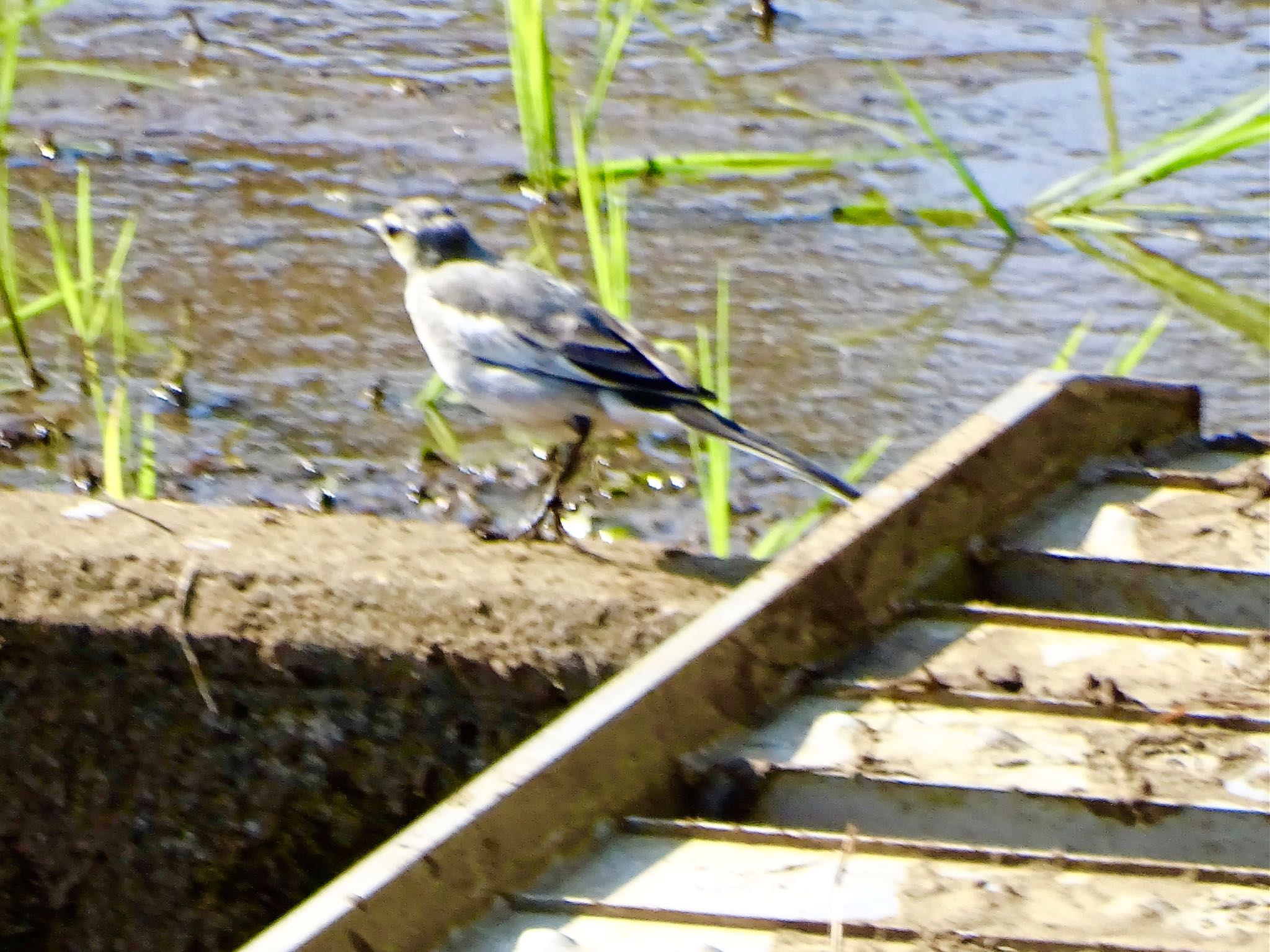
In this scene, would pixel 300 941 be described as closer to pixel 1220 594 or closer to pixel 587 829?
pixel 587 829

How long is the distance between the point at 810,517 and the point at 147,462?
116 cm

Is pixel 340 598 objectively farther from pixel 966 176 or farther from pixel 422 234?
pixel 966 176

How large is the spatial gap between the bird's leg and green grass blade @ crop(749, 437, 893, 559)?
13.4 inches

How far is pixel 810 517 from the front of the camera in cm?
357

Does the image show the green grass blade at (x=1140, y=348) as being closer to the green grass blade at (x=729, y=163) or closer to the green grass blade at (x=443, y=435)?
the green grass blade at (x=729, y=163)

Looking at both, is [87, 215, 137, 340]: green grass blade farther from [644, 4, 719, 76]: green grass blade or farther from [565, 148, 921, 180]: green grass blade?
[644, 4, 719, 76]: green grass blade

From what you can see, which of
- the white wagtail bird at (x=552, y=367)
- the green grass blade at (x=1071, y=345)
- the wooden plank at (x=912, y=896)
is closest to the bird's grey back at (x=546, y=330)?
the white wagtail bird at (x=552, y=367)

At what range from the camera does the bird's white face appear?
169 inches

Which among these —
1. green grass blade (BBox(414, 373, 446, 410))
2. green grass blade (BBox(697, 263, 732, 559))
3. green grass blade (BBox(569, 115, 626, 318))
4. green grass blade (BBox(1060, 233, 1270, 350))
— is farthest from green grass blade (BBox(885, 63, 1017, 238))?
green grass blade (BBox(414, 373, 446, 410))

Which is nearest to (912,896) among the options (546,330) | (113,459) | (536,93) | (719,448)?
(719,448)

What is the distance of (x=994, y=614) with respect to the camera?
2.62 m

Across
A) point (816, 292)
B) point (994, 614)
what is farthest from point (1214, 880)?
point (816, 292)

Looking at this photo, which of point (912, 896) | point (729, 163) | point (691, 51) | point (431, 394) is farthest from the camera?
point (691, 51)

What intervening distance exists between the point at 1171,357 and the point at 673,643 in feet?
7.80
